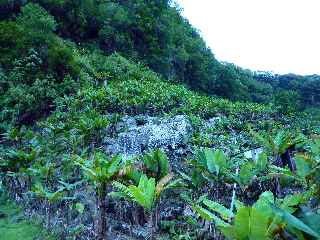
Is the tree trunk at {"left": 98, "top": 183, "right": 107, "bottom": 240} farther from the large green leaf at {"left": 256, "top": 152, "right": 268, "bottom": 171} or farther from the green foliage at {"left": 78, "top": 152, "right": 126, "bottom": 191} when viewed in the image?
the large green leaf at {"left": 256, "top": 152, "right": 268, "bottom": 171}

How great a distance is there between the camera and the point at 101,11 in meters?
33.5

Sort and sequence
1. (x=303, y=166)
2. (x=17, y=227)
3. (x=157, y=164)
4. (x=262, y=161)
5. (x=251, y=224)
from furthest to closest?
(x=262, y=161), (x=17, y=227), (x=157, y=164), (x=303, y=166), (x=251, y=224)

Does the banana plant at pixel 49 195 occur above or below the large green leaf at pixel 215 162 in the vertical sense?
below

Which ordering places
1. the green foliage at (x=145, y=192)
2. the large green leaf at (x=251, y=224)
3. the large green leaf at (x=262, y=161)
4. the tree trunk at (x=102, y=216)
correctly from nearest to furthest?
1. the large green leaf at (x=251, y=224)
2. the green foliage at (x=145, y=192)
3. the tree trunk at (x=102, y=216)
4. the large green leaf at (x=262, y=161)

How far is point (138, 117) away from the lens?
65.3ft

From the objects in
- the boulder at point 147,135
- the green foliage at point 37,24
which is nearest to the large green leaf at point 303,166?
the boulder at point 147,135

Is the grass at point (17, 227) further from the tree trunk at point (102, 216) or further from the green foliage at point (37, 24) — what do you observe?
the green foliage at point (37, 24)

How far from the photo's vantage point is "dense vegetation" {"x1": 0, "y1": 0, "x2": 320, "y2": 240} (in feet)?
29.6

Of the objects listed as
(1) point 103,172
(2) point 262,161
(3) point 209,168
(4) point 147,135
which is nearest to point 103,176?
(1) point 103,172

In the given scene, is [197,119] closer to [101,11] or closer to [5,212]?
[5,212]

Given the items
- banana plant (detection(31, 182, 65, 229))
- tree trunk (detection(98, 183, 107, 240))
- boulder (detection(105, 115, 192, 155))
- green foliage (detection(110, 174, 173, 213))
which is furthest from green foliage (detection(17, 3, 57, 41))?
green foliage (detection(110, 174, 173, 213))

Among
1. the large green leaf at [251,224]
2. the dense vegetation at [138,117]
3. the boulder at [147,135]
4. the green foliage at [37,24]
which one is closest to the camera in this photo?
the large green leaf at [251,224]

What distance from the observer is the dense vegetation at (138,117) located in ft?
29.6

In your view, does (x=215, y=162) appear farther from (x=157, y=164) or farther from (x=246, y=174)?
(x=157, y=164)
